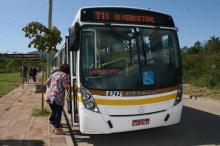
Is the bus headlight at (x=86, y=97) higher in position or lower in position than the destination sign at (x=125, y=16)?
lower

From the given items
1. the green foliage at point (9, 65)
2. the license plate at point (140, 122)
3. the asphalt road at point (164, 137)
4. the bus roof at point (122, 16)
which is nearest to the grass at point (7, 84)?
the asphalt road at point (164, 137)

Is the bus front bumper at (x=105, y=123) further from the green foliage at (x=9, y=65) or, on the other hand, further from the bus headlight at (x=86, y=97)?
the green foliage at (x=9, y=65)

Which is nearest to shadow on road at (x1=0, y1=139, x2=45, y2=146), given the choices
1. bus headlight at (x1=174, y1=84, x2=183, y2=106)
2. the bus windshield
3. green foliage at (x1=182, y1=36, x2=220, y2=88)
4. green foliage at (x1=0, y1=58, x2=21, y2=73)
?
the bus windshield

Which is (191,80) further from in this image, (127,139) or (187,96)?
(127,139)

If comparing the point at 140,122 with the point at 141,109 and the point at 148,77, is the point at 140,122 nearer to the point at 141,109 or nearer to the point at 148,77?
the point at 141,109

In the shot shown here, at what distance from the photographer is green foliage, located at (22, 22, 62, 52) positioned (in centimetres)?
1396

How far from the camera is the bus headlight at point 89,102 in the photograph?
8.04 meters

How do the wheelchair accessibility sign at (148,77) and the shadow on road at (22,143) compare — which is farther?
the wheelchair accessibility sign at (148,77)

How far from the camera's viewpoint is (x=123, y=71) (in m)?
8.34

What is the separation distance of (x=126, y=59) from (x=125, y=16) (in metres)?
1.03

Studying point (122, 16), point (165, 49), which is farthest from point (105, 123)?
point (122, 16)

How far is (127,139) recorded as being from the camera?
8977mm

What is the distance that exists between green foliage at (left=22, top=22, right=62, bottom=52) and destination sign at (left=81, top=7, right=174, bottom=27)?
235 inches

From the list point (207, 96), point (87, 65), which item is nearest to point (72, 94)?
point (87, 65)
